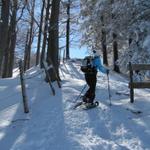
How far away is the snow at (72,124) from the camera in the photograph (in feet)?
29.7

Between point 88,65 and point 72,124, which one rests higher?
point 88,65

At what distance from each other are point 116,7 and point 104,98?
8.38 m

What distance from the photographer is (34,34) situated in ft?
152

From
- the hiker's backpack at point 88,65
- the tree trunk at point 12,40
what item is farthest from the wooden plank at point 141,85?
the tree trunk at point 12,40

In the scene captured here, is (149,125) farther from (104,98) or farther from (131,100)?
(104,98)

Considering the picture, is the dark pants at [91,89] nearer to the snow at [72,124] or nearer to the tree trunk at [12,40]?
the snow at [72,124]

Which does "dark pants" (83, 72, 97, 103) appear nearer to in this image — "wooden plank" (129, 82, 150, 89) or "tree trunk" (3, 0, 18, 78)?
"wooden plank" (129, 82, 150, 89)

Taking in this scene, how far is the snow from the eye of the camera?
9.04 meters

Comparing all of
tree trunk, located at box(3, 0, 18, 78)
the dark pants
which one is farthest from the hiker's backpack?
tree trunk, located at box(3, 0, 18, 78)

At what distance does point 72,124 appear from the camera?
34.3 feet

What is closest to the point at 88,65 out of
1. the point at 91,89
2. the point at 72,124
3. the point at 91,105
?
the point at 91,89

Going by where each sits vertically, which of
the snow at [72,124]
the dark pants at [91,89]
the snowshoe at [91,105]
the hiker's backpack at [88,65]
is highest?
the hiker's backpack at [88,65]

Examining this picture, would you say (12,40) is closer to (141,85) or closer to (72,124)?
(141,85)

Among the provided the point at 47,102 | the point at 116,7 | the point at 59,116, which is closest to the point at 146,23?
the point at 116,7
